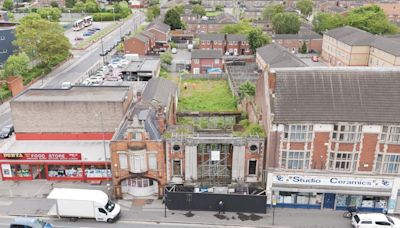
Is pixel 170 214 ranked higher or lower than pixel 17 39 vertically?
lower

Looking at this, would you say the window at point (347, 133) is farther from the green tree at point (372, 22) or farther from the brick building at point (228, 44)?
the green tree at point (372, 22)

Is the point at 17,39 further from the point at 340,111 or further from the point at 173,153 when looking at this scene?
the point at 340,111

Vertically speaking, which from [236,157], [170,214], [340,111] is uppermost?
[340,111]

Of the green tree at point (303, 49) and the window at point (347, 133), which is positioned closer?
the window at point (347, 133)

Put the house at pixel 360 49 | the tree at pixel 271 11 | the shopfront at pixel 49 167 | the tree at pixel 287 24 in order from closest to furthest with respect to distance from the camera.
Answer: the shopfront at pixel 49 167 → the house at pixel 360 49 → the tree at pixel 287 24 → the tree at pixel 271 11

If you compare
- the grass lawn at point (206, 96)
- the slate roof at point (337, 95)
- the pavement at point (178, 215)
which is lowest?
the pavement at point (178, 215)

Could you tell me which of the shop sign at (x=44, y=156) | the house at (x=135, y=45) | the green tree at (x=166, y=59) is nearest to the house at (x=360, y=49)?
the green tree at (x=166, y=59)

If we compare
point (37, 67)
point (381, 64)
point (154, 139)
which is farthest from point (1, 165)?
point (381, 64)

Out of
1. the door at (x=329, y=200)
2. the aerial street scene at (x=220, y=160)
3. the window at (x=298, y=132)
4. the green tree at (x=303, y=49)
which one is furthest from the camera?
the green tree at (x=303, y=49)
